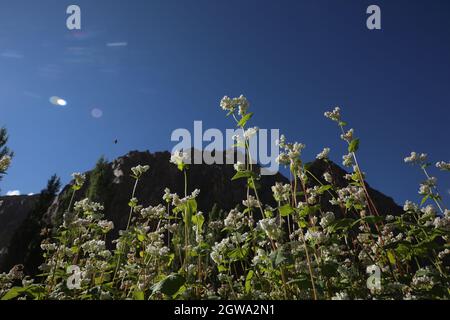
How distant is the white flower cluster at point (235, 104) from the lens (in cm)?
385

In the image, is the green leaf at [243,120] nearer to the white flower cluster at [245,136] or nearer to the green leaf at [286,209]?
the white flower cluster at [245,136]

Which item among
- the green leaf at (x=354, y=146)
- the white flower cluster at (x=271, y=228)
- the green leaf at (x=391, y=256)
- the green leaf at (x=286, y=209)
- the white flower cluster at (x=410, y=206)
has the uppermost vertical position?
the green leaf at (x=354, y=146)

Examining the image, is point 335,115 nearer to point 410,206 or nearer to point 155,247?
point 410,206

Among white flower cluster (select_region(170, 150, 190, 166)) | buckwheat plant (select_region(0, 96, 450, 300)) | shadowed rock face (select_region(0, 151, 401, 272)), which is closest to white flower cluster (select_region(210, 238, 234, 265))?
buckwheat plant (select_region(0, 96, 450, 300))

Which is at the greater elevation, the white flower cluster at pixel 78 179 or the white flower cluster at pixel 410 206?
the white flower cluster at pixel 78 179

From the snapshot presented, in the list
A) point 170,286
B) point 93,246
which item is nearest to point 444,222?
point 170,286

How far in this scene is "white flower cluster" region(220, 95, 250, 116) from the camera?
385 cm

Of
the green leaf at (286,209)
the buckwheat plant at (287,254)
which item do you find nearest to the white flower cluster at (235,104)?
the buckwheat plant at (287,254)

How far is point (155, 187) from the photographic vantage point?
6469 cm

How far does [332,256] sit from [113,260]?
2633 millimetres

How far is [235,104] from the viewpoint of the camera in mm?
3918
